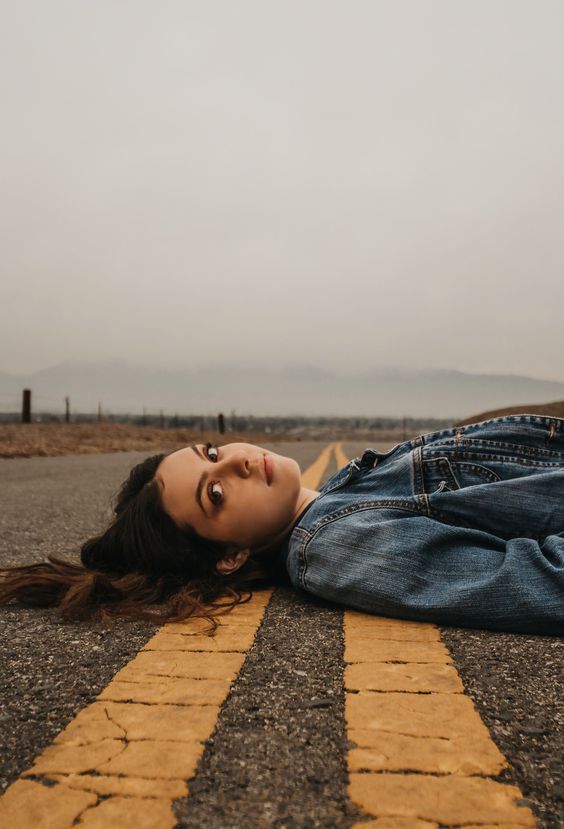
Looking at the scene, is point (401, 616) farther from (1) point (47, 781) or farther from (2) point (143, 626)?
(1) point (47, 781)

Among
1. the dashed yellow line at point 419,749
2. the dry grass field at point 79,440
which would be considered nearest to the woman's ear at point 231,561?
the dashed yellow line at point 419,749

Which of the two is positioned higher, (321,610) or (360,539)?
(360,539)

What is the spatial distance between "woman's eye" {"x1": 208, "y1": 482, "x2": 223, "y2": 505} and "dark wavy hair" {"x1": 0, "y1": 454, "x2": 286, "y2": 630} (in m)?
0.17

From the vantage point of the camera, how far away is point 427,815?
0.96 metres

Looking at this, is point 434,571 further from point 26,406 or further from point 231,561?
point 26,406

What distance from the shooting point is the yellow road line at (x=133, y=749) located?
0.99m

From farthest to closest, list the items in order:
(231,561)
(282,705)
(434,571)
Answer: (231,561)
(434,571)
(282,705)

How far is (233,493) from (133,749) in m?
1.31

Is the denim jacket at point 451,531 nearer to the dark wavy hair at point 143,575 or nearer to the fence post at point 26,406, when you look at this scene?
the dark wavy hair at point 143,575

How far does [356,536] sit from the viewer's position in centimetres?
211

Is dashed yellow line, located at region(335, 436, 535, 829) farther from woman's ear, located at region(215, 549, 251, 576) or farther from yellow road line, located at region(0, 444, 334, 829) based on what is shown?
woman's ear, located at region(215, 549, 251, 576)

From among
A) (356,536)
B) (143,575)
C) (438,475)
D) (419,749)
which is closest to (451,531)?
(356,536)

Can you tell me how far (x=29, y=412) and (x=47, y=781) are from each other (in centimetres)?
2158

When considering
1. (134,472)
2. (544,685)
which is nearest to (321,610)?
(544,685)
